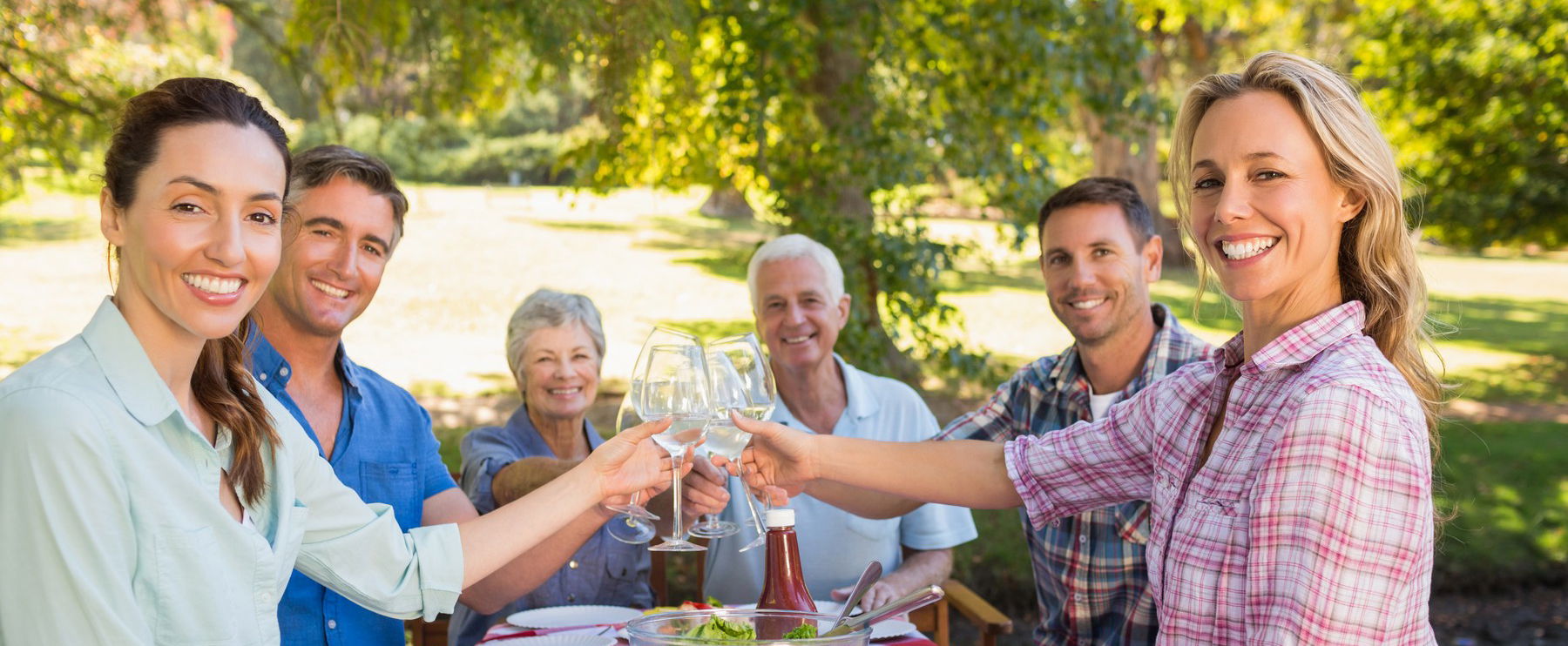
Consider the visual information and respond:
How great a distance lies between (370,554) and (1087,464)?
1483mm

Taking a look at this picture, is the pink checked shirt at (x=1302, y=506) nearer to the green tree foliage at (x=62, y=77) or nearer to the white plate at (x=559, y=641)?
the white plate at (x=559, y=641)

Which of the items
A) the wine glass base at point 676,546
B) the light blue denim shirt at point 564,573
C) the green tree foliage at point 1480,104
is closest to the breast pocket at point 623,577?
the light blue denim shirt at point 564,573

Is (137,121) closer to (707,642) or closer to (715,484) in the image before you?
(707,642)

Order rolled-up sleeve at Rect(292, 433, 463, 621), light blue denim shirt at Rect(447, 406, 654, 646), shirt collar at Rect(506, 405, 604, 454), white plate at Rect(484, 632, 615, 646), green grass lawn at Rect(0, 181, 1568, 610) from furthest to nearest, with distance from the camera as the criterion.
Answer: green grass lawn at Rect(0, 181, 1568, 610) → shirt collar at Rect(506, 405, 604, 454) → light blue denim shirt at Rect(447, 406, 654, 646) → white plate at Rect(484, 632, 615, 646) → rolled-up sleeve at Rect(292, 433, 463, 621)

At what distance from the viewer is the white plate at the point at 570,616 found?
2.98m

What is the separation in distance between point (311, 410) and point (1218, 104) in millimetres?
2207

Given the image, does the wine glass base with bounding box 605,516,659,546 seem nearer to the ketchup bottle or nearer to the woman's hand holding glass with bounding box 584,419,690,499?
the woman's hand holding glass with bounding box 584,419,690,499

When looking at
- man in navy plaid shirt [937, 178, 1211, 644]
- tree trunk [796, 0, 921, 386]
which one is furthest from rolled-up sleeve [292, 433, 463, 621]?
tree trunk [796, 0, 921, 386]

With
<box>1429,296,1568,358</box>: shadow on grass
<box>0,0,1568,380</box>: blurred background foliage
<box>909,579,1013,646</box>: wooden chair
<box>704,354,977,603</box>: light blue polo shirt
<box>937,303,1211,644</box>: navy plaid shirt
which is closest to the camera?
<box>937,303,1211,644</box>: navy plaid shirt

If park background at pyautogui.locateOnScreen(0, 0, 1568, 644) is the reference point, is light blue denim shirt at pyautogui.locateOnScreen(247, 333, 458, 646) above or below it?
below

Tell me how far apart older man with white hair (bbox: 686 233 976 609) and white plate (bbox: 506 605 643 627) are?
641mm

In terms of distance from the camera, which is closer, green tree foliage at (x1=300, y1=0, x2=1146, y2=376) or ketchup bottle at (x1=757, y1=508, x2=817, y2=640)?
ketchup bottle at (x1=757, y1=508, x2=817, y2=640)

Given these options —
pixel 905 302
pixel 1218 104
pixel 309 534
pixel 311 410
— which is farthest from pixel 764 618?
pixel 905 302

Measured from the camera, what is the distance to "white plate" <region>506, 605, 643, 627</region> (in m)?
2.98
